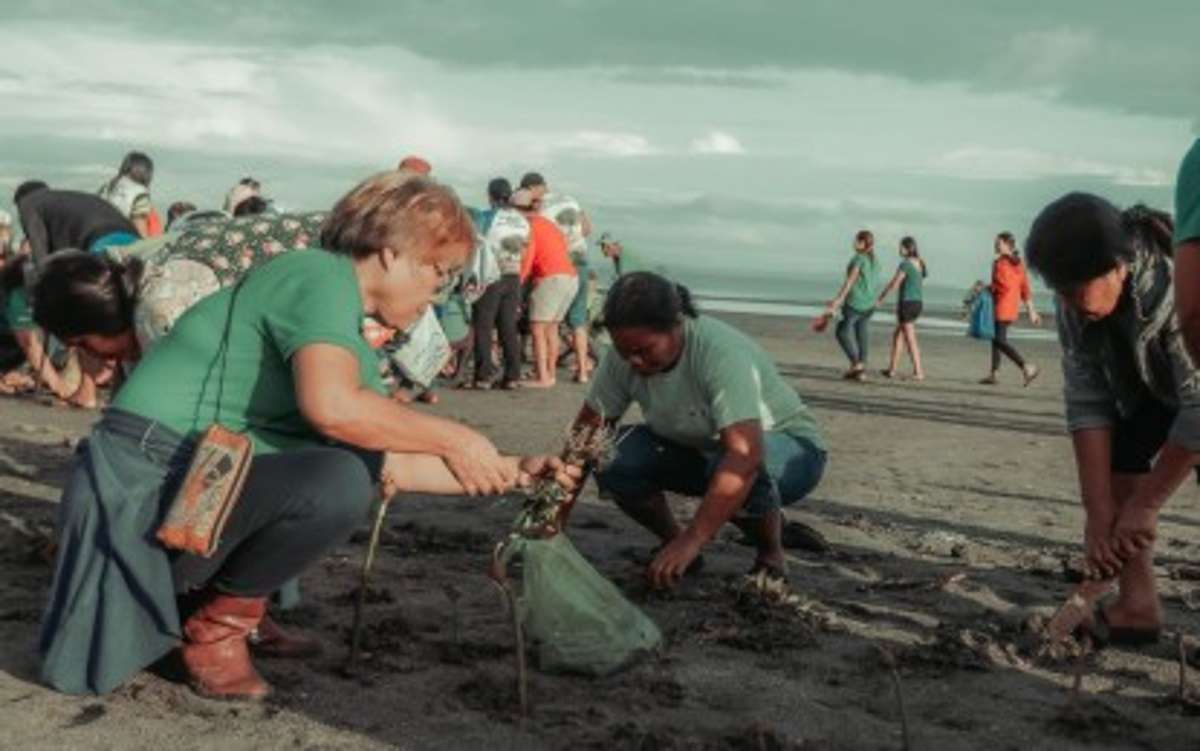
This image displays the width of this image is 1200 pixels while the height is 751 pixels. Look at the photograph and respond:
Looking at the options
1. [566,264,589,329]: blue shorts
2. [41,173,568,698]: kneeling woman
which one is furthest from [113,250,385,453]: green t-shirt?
[566,264,589,329]: blue shorts

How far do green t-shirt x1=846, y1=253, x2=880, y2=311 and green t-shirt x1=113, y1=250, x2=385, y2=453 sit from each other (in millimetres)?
13870

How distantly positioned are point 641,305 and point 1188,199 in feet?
7.54

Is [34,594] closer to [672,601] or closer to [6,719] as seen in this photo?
[6,719]

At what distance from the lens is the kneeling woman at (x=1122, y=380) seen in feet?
13.6

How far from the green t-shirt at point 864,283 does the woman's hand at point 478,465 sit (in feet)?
45.3

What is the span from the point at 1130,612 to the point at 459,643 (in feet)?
6.94

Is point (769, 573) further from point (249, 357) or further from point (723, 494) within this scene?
point (249, 357)

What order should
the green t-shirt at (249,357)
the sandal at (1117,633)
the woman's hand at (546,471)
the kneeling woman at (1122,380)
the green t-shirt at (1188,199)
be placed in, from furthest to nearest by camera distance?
the sandal at (1117,633)
the kneeling woman at (1122,380)
the woman's hand at (546,471)
the green t-shirt at (249,357)
the green t-shirt at (1188,199)

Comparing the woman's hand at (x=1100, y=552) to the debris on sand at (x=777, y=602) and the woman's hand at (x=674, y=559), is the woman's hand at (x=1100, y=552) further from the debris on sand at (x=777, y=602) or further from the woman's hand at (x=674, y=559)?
the woman's hand at (x=674, y=559)

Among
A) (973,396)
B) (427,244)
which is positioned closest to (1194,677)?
(427,244)

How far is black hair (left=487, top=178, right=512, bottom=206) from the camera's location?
41.0ft

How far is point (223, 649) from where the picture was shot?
388 centimetres

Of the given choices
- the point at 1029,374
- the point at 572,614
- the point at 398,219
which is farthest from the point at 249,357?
the point at 1029,374

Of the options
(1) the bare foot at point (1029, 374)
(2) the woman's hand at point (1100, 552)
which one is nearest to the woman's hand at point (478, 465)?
(2) the woman's hand at point (1100, 552)
